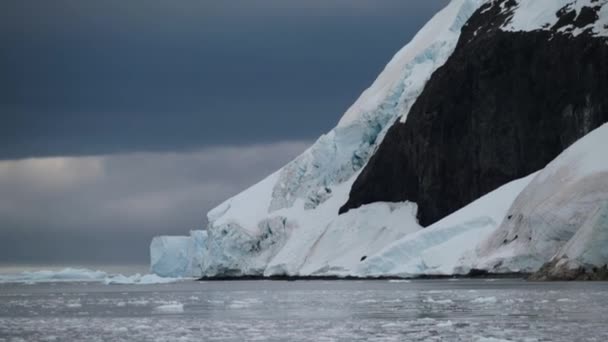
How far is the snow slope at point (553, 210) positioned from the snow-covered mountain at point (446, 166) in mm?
133

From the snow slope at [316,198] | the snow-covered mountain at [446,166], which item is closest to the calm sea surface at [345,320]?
the snow-covered mountain at [446,166]

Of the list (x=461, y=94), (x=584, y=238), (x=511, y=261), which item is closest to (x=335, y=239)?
(x=461, y=94)

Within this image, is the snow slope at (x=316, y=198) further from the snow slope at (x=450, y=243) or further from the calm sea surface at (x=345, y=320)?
the calm sea surface at (x=345, y=320)

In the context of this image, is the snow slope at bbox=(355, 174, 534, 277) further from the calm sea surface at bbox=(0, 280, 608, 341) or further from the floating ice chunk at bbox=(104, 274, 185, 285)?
the floating ice chunk at bbox=(104, 274, 185, 285)

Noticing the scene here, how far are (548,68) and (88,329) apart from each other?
2628 inches

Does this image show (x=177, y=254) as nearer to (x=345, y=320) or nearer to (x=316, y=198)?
(x=316, y=198)

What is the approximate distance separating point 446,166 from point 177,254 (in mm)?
36540

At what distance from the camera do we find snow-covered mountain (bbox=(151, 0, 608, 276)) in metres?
76.6

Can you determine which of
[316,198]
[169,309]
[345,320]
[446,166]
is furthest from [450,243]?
[345,320]

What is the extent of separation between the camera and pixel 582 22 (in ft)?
289

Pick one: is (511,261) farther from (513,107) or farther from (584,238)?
(513,107)

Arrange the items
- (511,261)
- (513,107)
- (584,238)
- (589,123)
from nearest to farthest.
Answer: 1. (584,238)
2. (511,261)
3. (589,123)
4. (513,107)

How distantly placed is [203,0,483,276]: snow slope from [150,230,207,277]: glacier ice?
→ 351 cm

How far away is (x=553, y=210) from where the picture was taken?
211 ft
